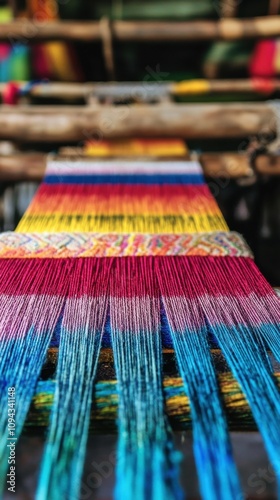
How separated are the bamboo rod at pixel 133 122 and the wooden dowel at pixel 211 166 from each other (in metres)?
0.09

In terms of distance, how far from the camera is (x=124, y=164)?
A: 6.06ft

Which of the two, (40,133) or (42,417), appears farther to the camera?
(40,133)

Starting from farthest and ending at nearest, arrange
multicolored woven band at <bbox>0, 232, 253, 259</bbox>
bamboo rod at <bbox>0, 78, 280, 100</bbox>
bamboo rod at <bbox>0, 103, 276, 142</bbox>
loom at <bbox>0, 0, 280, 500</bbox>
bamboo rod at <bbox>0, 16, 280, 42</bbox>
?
bamboo rod at <bbox>0, 16, 280, 42</bbox> < bamboo rod at <bbox>0, 78, 280, 100</bbox> < bamboo rod at <bbox>0, 103, 276, 142</bbox> < multicolored woven band at <bbox>0, 232, 253, 259</bbox> < loom at <bbox>0, 0, 280, 500</bbox>

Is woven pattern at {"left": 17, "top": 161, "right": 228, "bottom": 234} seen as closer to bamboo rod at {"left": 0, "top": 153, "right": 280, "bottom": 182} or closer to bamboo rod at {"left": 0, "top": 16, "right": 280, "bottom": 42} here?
bamboo rod at {"left": 0, "top": 153, "right": 280, "bottom": 182}

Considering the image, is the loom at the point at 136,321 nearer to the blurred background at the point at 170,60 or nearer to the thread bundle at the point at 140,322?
the thread bundle at the point at 140,322

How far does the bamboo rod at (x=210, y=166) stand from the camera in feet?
6.16

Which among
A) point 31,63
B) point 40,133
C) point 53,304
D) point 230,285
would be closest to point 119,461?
point 53,304

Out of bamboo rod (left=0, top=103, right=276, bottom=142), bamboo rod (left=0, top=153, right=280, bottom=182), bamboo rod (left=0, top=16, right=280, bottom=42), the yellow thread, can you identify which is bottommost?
bamboo rod (left=0, top=153, right=280, bottom=182)

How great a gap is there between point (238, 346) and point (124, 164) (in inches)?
46.4

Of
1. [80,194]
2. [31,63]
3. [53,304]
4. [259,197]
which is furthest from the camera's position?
[31,63]

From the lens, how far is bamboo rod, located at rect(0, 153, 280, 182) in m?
1.88

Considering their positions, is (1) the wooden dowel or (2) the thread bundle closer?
(2) the thread bundle

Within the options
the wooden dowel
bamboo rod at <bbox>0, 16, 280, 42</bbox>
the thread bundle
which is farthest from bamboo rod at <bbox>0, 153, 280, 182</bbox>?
bamboo rod at <bbox>0, 16, 280, 42</bbox>

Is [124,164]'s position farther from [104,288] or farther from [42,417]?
[42,417]
